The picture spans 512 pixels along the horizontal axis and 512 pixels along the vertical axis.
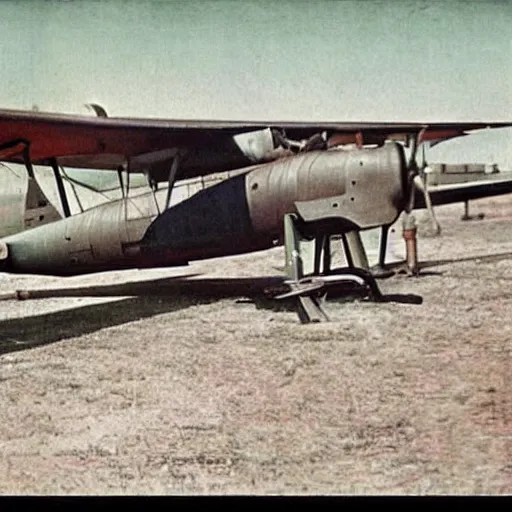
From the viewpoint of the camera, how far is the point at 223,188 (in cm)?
218

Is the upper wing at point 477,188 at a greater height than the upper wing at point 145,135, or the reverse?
the upper wing at point 145,135

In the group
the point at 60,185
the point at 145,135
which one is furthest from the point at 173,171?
the point at 60,185

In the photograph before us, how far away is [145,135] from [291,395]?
31.2 inches

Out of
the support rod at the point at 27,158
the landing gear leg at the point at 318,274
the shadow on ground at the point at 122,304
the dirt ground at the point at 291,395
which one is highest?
the support rod at the point at 27,158

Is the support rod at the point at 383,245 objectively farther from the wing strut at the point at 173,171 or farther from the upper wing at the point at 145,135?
the wing strut at the point at 173,171

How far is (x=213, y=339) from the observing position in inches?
71.6

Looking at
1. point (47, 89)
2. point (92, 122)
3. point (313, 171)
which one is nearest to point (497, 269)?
point (313, 171)

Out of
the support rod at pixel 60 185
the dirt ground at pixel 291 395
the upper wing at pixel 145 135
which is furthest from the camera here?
the support rod at pixel 60 185

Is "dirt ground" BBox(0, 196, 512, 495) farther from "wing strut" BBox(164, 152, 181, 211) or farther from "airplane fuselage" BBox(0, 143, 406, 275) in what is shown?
"wing strut" BBox(164, 152, 181, 211)

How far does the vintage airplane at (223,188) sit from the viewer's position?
6.09ft

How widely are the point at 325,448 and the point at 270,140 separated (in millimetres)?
839

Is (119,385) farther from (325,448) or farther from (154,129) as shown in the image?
(154,129)

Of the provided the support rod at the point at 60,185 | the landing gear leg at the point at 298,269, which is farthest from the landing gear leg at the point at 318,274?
the support rod at the point at 60,185

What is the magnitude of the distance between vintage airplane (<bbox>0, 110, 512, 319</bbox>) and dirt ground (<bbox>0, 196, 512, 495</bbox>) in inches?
5.8
